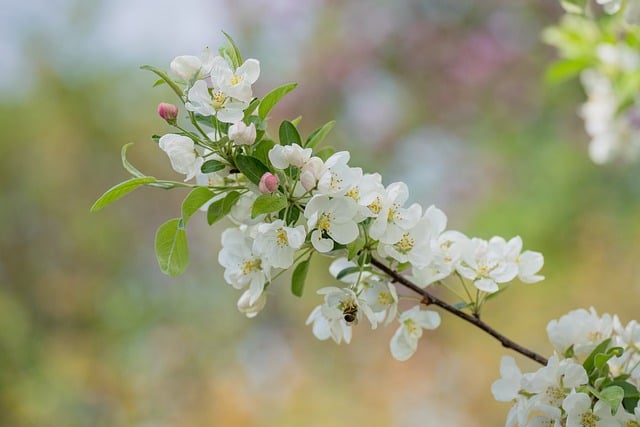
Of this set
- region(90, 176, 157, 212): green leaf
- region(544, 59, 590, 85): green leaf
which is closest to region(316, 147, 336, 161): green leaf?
region(90, 176, 157, 212): green leaf

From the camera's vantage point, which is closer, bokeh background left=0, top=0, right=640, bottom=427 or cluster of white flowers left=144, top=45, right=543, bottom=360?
cluster of white flowers left=144, top=45, right=543, bottom=360

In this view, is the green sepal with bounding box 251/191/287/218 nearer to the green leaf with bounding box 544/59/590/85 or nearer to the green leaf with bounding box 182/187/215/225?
the green leaf with bounding box 182/187/215/225

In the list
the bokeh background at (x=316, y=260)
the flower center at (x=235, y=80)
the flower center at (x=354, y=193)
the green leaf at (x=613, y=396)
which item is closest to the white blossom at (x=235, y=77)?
the flower center at (x=235, y=80)

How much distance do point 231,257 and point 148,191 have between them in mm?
3675

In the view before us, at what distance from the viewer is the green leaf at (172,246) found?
0.61 metres

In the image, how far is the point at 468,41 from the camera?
11.4ft

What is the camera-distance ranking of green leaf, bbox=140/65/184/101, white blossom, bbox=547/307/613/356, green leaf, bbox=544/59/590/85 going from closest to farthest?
green leaf, bbox=140/65/184/101, white blossom, bbox=547/307/613/356, green leaf, bbox=544/59/590/85

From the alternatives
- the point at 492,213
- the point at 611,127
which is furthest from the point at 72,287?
the point at 611,127

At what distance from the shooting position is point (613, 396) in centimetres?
55

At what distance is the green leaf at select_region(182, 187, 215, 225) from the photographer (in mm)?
576

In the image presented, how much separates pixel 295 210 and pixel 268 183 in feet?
0.17

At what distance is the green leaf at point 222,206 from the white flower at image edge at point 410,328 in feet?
0.59

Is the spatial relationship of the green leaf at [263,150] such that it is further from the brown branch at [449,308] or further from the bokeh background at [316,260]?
the bokeh background at [316,260]

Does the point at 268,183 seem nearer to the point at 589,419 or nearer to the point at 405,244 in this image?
the point at 405,244
